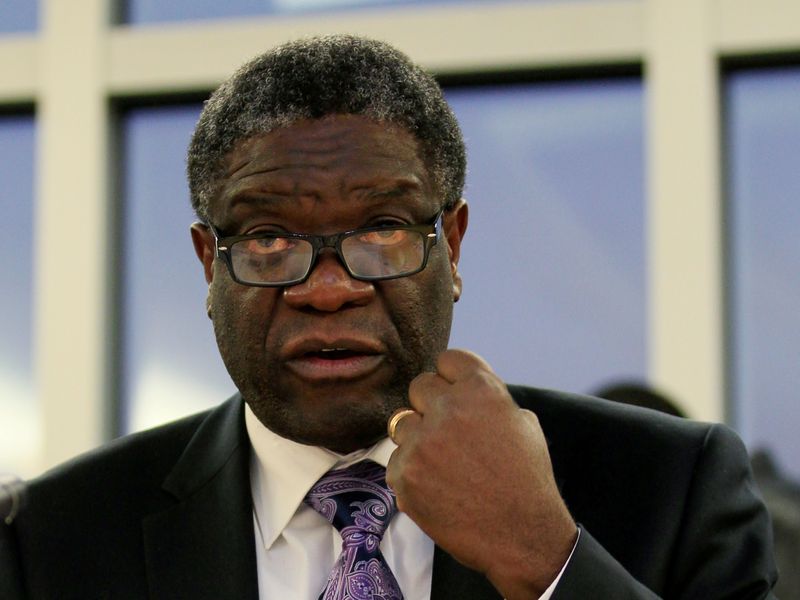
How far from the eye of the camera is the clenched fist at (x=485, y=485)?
1.60 meters

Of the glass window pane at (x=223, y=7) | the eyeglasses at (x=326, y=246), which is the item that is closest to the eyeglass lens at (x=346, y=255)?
the eyeglasses at (x=326, y=246)

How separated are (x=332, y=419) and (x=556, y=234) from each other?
3.75m

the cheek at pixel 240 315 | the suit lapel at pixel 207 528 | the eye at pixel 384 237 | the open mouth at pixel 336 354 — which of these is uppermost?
the eye at pixel 384 237

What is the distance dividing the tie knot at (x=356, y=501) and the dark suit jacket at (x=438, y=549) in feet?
0.32

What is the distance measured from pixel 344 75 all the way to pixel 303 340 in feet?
1.24

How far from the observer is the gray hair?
193 centimetres

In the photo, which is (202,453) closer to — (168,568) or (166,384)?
(168,568)

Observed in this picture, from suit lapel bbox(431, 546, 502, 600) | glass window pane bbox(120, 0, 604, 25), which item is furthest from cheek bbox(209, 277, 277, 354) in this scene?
glass window pane bbox(120, 0, 604, 25)

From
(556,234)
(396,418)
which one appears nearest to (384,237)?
(396,418)

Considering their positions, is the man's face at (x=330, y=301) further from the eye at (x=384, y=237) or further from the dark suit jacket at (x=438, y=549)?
the dark suit jacket at (x=438, y=549)

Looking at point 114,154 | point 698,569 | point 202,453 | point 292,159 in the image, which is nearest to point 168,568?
point 202,453

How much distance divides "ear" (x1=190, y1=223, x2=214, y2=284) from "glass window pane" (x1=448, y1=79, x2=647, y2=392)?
10.8ft

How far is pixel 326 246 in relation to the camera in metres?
1.84

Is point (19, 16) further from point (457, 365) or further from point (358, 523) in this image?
point (457, 365)
